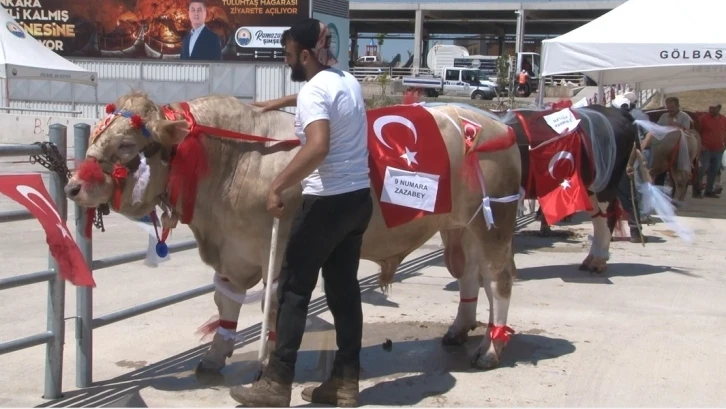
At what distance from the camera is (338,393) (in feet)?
14.8

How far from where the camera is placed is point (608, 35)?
12.8 meters

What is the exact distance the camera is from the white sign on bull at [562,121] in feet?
25.2

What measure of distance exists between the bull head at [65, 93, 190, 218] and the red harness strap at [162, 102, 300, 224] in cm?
5

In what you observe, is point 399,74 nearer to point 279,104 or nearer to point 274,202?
point 279,104

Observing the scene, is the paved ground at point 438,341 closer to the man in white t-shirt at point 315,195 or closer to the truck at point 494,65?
the man in white t-shirt at point 315,195

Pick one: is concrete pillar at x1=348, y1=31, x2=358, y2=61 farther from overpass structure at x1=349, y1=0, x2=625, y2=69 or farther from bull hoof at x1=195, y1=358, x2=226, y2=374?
bull hoof at x1=195, y1=358, x2=226, y2=374

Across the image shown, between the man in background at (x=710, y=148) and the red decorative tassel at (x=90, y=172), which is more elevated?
the red decorative tassel at (x=90, y=172)

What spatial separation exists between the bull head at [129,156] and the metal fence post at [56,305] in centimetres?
20

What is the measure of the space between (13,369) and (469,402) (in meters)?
2.68

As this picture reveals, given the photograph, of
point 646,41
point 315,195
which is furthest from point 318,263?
point 646,41

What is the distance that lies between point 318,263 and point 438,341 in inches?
78.4

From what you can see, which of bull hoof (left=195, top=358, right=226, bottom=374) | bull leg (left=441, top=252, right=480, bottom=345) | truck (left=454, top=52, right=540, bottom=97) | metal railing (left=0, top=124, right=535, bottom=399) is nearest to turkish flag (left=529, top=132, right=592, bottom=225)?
bull leg (left=441, top=252, right=480, bottom=345)

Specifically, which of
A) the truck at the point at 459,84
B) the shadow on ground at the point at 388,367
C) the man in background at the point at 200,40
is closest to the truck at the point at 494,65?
the truck at the point at 459,84

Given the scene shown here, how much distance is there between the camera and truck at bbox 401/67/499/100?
44531 mm
